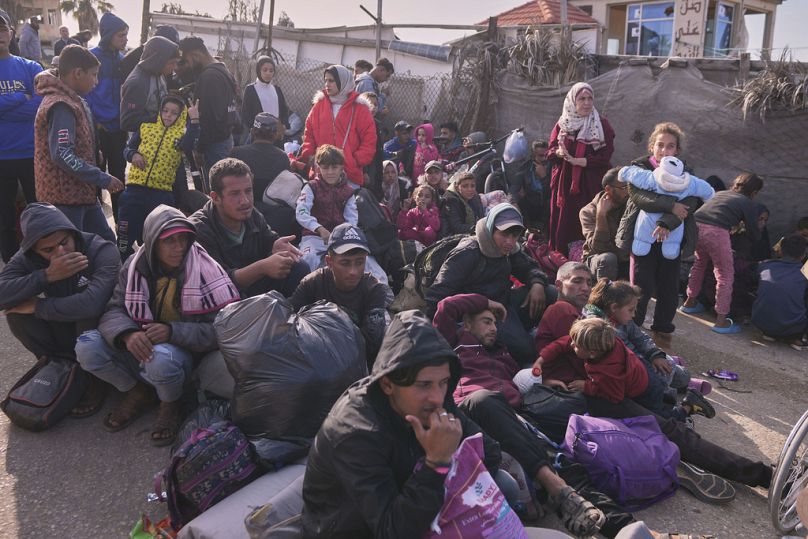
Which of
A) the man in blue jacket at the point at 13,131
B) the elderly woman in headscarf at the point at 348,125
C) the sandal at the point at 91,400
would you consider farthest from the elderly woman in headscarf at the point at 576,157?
the man in blue jacket at the point at 13,131

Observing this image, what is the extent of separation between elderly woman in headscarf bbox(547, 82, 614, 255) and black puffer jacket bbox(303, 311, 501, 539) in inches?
177

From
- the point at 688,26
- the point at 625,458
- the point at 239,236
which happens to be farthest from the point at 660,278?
the point at 688,26

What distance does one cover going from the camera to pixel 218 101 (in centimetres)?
557

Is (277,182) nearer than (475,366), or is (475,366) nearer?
(475,366)

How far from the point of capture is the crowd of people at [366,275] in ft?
7.38

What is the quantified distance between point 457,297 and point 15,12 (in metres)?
36.8

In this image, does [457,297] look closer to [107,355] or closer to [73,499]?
[107,355]

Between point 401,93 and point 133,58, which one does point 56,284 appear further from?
point 401,93

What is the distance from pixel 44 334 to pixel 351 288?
1764 millimetres

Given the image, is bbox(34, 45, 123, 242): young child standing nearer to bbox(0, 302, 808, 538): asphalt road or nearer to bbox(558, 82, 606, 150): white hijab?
bbox(0, 302, 808, 538): asphalt road

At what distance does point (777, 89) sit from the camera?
7.11m

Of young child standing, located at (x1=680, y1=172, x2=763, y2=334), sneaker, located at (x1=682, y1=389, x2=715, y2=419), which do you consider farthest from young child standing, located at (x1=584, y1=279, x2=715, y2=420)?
young child standing, located at (x1=680, y1=172, x2=763, y2=334)

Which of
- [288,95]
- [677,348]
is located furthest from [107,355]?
[288,95]

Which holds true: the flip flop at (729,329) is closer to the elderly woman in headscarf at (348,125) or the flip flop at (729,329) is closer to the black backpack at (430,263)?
the black backpack at (430,263)
